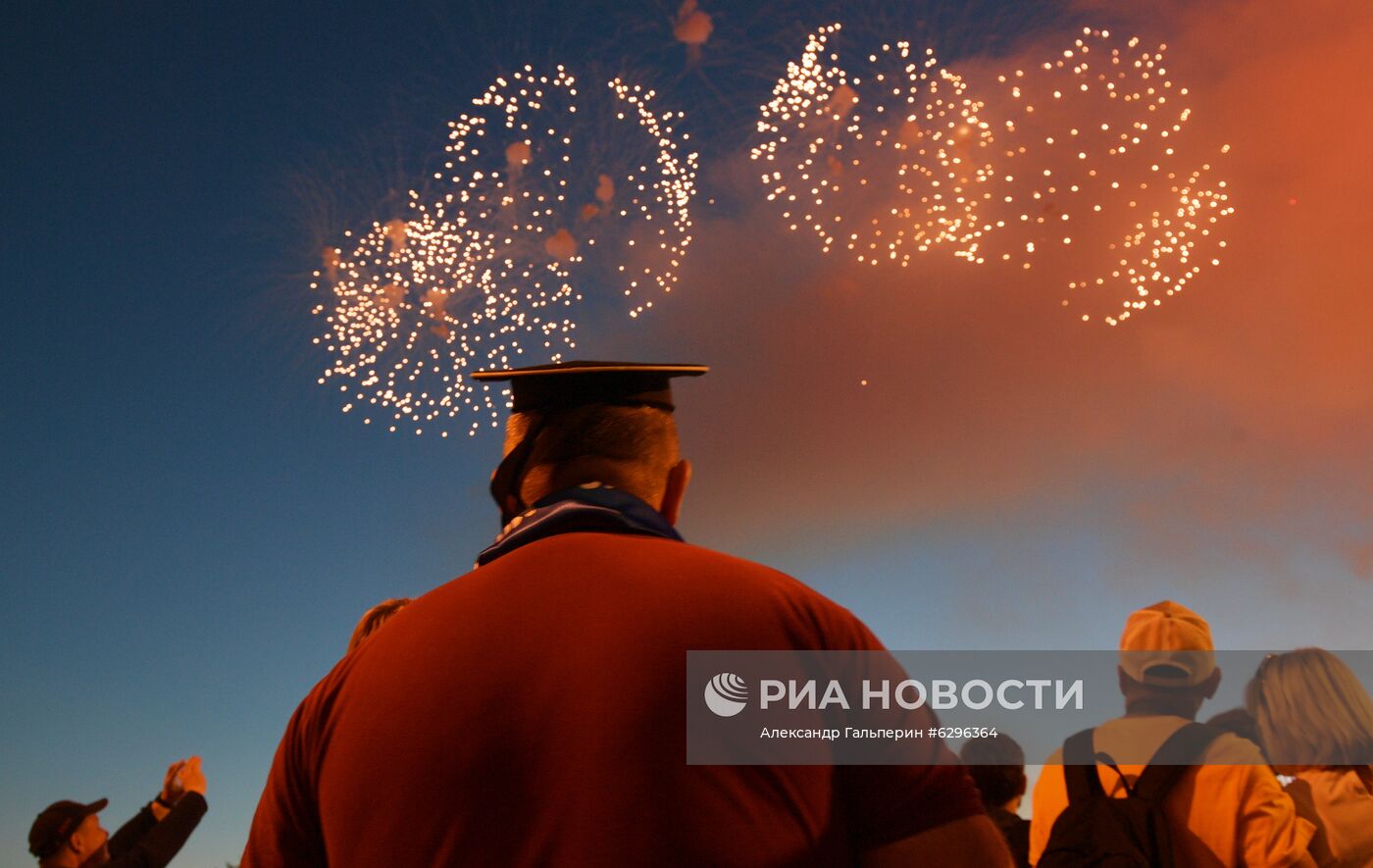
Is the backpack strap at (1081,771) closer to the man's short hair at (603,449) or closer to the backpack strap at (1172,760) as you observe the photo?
the backpack strap at (1172,760)

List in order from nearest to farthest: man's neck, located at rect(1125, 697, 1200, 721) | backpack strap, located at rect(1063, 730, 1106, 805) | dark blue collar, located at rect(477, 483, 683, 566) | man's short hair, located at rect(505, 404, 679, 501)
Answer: dark blue collar, located at rect(477, 483, 683, 566), man's short hair, located at rect(505, 404, 679, 501), backpack strap, located at rect(1063, 730, 1106, 805), man's neck, located at rect(1125, 697, 1200, 721)

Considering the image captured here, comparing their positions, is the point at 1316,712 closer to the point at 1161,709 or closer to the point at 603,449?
the point at 1161,709

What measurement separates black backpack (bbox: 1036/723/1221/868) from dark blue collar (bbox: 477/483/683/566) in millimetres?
2537

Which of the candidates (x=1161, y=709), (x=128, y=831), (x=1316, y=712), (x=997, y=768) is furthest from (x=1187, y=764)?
(x=128, y=831)

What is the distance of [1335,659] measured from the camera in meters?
4.48

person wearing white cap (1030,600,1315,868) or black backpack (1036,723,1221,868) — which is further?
person wearing white cap (1030,600,1315,868)

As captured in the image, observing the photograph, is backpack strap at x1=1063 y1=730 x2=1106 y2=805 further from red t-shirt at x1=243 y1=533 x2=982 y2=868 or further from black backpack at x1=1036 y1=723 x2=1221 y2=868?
red t-shirt at x1=243 y1=533 x2=982 y2=868

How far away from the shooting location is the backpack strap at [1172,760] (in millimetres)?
3877

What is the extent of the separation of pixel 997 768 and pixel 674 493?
13.5ft

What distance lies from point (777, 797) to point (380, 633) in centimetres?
80

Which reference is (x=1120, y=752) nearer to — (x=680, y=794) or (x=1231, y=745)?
(x=1231, y=745)

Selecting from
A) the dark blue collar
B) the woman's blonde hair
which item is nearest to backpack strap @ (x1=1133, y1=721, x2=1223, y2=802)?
the woman's blonde hair

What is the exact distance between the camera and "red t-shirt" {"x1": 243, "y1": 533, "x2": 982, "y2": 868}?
5.05 feet

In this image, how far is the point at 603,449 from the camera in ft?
7.07
